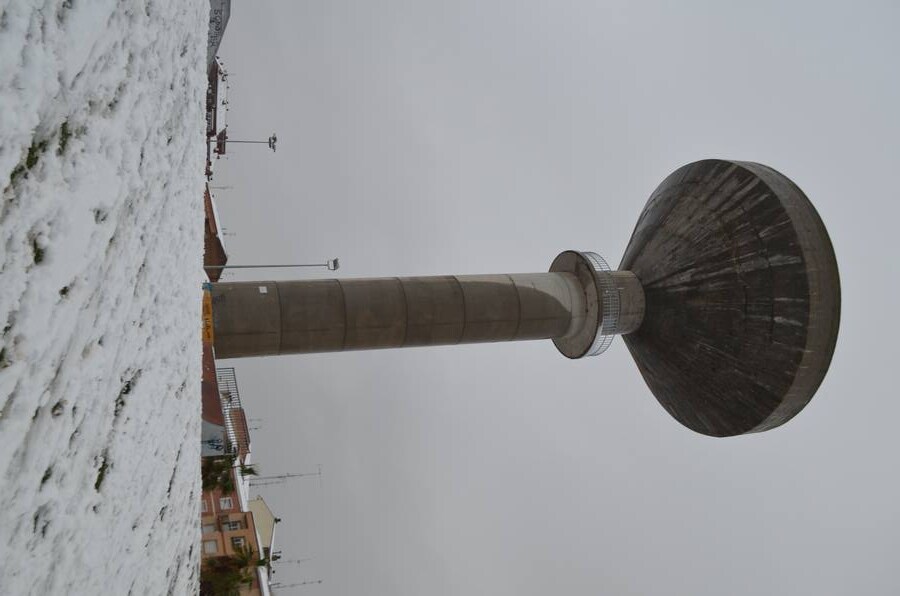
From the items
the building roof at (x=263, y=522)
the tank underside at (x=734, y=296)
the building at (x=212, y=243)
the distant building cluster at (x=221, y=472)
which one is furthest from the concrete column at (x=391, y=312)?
the building roof at (x=263, y=522)

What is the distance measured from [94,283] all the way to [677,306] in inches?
524

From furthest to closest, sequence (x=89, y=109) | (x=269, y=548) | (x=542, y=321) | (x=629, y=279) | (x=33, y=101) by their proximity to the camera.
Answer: (x=269, y=548) → (x=629, y=279) → (x=542, y=321) → (x=89, y=109) → (x=33, y=101)

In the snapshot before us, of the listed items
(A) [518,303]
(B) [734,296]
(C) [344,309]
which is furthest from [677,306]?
(C) [344,309]

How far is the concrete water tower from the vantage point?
1292 cm

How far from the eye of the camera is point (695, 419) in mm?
15727

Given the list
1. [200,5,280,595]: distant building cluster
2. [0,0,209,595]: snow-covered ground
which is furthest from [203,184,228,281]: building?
[0,0,209,595]: snow-covered ground

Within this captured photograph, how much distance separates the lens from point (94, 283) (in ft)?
16.8

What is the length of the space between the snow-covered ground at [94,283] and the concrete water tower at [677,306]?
4.90 m

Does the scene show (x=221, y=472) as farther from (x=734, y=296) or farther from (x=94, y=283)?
(x=94, y=283)

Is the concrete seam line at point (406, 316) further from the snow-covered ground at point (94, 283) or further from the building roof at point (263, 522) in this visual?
the building roof at point (263, 522)

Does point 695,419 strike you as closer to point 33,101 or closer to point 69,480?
point 69,480

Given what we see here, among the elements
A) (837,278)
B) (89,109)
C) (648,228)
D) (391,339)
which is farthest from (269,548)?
(89,109)

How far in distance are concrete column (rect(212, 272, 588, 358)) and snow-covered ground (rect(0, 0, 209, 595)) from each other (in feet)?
14.1

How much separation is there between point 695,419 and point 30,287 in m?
15.4
